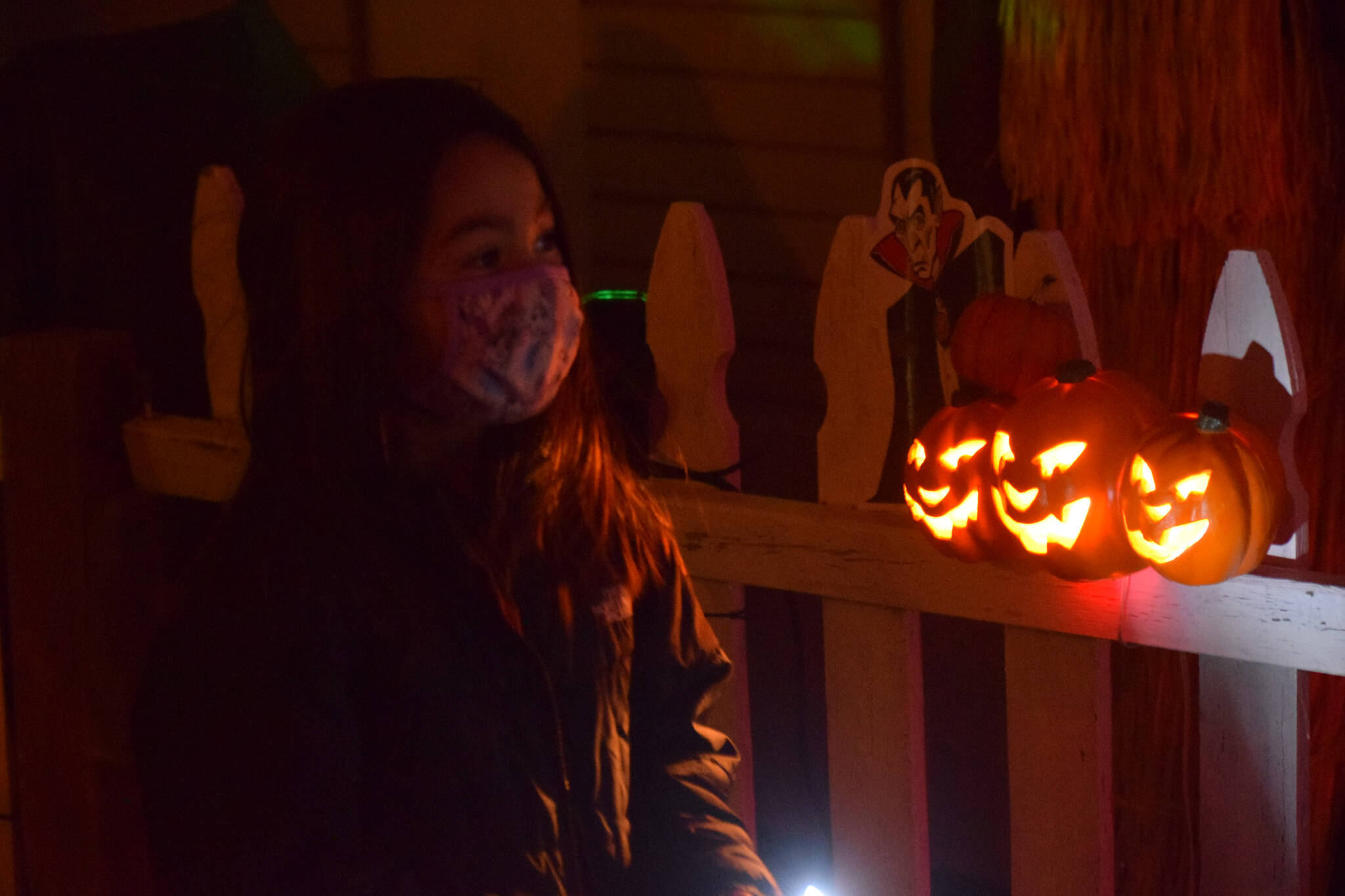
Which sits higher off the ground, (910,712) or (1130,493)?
(1130,493)

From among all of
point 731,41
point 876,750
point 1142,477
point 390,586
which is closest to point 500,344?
point 390,586

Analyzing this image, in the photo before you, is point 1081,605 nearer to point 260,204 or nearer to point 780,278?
point 260,204

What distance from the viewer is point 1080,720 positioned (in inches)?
75.4

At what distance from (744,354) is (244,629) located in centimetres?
214

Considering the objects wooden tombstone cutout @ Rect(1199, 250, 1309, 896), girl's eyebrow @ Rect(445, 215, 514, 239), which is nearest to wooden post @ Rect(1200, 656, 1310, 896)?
wooden tombstone cutout @ Rect(1199, 250, 1309, 896)

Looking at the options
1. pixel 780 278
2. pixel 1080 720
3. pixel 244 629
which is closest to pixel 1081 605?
pixel 1080 720

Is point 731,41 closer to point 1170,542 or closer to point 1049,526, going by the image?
point 1049,526

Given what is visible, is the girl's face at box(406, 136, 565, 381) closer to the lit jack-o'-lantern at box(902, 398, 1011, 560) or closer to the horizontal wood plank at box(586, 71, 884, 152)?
the lit jack-o'-lantern at box(902, 398, 1011, 560)

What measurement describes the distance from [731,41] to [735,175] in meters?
0.31

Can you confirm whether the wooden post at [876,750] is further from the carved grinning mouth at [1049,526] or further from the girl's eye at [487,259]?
the girl's eye at [487,259]

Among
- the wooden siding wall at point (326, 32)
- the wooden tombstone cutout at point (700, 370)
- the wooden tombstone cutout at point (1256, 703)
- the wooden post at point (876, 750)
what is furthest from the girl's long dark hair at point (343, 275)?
the wooden siding wall at point (326, 32)

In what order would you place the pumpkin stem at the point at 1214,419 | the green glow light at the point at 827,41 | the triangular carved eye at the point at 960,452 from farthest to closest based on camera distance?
the green glow light at the point at 827,41 → the triangular carved eye at the point at 960,452 → the pumpkin stem at the point at 1214,419

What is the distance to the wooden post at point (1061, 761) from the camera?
191 centimetres

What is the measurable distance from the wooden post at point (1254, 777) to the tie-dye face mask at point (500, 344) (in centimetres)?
96
